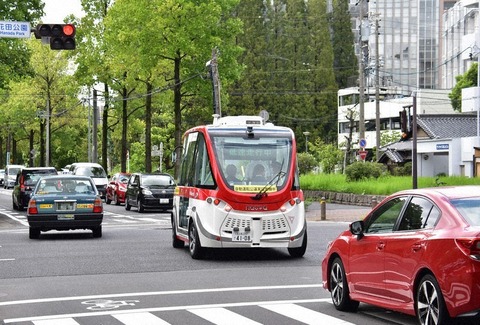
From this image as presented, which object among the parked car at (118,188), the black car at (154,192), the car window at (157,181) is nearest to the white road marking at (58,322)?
the black car at (154,192)

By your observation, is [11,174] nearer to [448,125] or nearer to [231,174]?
[448,125]

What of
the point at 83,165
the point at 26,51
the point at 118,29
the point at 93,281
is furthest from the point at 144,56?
the point at 93,281

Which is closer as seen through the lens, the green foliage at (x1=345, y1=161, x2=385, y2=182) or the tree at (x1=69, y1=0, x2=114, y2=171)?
the green foliage at (x1=345, y1=161, x2=385, y2=182)

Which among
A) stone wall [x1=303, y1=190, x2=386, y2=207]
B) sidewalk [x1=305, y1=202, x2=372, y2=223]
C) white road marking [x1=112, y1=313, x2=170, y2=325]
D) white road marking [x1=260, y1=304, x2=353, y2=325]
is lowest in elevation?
sidewalk [x1=305, y1=202, x2=372, y2=223]

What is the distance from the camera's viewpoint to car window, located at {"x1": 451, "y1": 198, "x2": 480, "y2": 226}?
9.67 m

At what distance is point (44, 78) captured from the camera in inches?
3278

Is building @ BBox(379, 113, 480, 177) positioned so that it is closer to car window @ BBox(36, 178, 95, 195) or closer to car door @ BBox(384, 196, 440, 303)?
car window @ BBox(36, 178, 95, 195)

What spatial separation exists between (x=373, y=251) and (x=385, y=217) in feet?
1.38

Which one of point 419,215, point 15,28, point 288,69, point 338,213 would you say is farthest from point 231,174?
point 288,69

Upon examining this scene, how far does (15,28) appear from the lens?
28.2m

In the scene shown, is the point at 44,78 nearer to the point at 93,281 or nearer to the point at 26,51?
the point at 26,51

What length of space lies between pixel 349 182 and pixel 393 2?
10598 centimetres

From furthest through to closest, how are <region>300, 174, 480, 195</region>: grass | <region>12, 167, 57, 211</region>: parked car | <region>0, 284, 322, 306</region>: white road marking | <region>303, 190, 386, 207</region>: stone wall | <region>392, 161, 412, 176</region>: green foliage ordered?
1. <region>392, 161, 412, 176</region>: green foliage
2. <region>303, 190, 386, 207</region>: stone wall
3. <region>300, 174, 480, 195</region>: grass
4. <region>12, 167, 57, 211</region>: parked car
5. <region>0, 284, 322, 306</region>: white road marking

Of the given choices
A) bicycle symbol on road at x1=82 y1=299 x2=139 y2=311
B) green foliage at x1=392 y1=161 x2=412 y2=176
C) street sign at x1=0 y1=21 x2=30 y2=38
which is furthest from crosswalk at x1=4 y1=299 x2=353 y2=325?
green foliage at x1=392 y1=161 x2=412 y2=176
